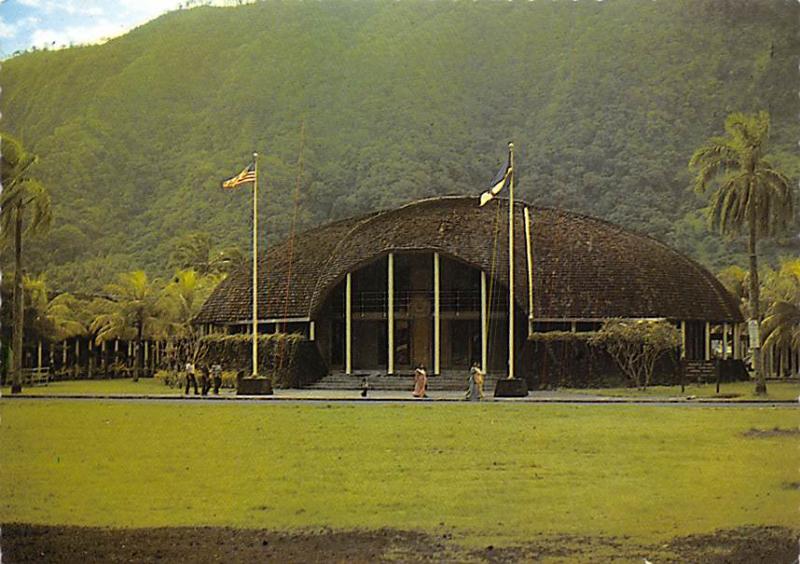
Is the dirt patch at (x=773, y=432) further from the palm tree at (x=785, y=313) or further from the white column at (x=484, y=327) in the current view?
the white column at (x=484, y=327)

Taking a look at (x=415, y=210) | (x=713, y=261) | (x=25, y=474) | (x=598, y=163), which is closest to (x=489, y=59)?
(x=598, y=163)

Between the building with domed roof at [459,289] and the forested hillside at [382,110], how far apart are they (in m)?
3.11

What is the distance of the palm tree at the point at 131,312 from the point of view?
65125 mm

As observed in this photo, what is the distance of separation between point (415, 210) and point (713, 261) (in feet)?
63.1

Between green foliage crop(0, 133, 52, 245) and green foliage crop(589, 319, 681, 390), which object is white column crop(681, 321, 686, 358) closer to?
green foliage crop(589, 319, 681, 390)

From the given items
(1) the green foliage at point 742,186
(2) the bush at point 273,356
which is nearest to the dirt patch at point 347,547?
(1) the green foliage at point 742,186

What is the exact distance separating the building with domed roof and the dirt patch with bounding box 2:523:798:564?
121ft

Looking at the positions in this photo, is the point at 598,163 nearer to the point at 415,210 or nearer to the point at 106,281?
the point at 415,210

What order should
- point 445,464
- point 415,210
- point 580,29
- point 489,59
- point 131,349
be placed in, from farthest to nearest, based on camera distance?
point 131,349 < point 415,210 < point 489,59 < point 580,29 < point 445,464

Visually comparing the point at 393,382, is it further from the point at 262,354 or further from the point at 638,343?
the point at 638,343

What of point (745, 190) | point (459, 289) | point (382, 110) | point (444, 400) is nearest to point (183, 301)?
point (382, 110)

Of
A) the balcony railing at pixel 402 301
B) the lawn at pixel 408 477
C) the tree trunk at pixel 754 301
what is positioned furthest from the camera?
the balcony railing at pixel 402 301

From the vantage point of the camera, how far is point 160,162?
50375 millimetres

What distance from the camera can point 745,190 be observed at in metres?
41.7
